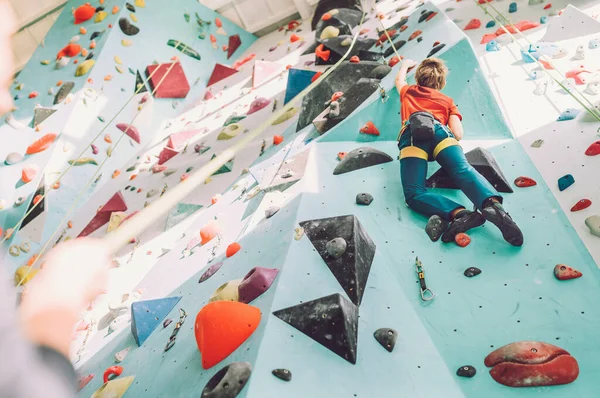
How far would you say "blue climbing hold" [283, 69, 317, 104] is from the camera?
3.74m

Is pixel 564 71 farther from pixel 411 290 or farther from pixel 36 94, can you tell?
pixel 36 94

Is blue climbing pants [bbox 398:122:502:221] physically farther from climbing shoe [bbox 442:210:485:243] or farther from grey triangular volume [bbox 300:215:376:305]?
grey triangular volume [bbox 300:215:376:305]

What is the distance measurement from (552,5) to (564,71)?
44.3 inches

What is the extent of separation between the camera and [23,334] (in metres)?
0.97

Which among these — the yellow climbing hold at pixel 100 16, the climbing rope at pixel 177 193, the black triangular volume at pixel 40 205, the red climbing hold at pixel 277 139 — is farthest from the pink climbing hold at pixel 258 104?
the yellow climbing hold at pixel 100 16

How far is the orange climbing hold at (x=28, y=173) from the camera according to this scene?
3.69 m

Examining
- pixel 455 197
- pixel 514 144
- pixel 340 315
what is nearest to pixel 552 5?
pixel 514 144

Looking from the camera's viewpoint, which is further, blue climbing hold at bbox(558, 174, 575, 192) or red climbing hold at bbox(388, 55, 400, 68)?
red climbing hold at bbox(388, 55, 400, 68)

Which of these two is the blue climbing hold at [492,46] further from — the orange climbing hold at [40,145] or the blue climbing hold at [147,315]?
the orange climbing hold at [40,145]

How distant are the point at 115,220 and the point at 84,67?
1691mm

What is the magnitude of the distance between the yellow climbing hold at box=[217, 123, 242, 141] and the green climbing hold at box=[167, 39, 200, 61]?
1.54 m

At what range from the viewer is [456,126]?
2250 mm

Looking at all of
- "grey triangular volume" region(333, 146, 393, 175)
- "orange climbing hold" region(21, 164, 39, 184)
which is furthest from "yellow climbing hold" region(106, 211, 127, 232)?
"grey triangular volume" region(333, 146, 393, 175)

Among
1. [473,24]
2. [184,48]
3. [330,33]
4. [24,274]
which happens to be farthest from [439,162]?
[184,48]
